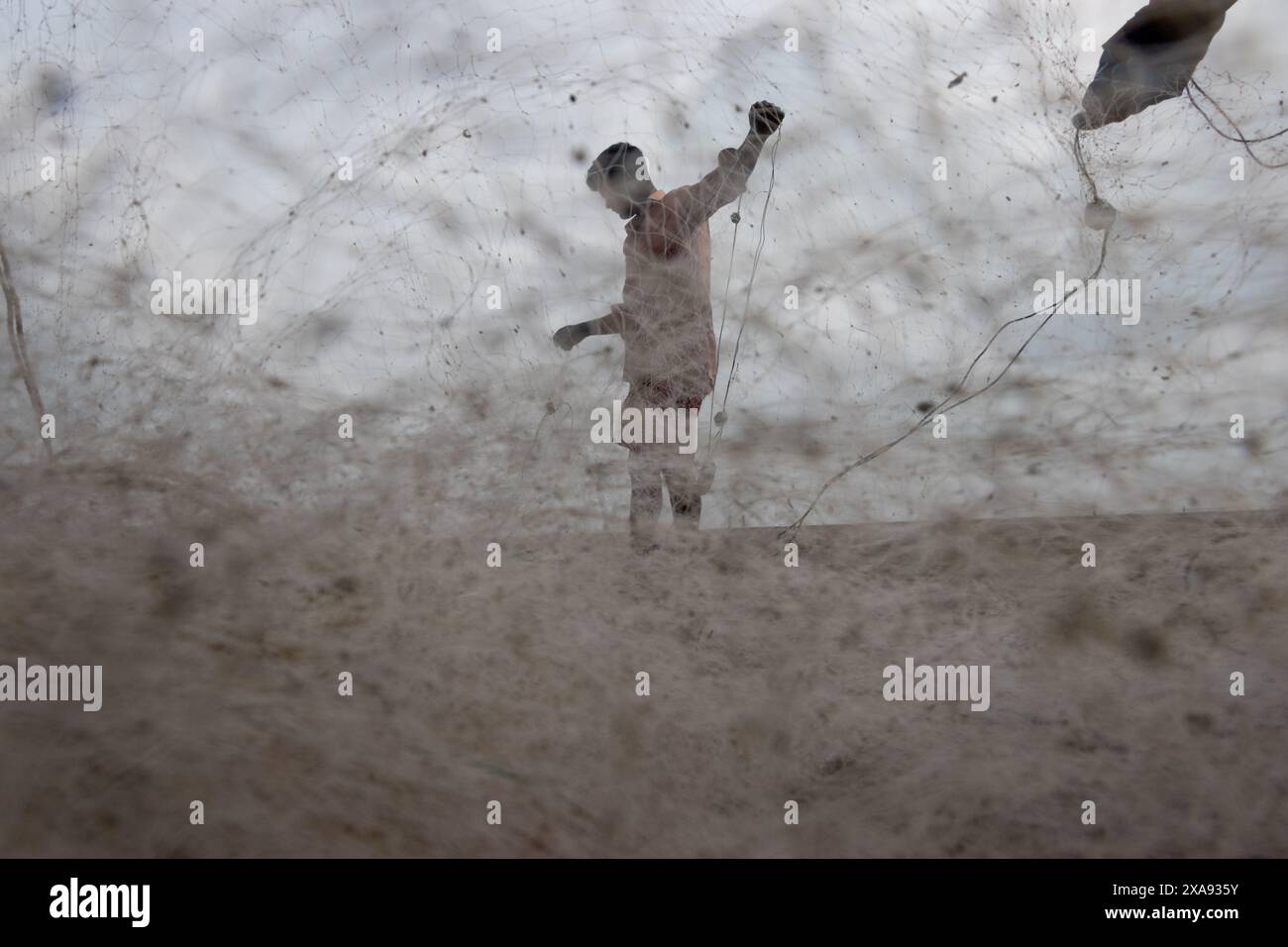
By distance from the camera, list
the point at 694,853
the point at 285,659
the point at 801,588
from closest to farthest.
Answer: the point at 694,853, the point at 285,659, the point at 801,588

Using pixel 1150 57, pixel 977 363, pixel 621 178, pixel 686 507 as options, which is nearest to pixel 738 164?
pixel 621 178

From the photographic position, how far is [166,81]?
292 cm

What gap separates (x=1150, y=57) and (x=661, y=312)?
1.70 metres

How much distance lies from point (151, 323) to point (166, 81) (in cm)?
79

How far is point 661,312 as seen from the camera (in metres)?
2.96

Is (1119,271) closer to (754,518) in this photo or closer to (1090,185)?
(1090,185)

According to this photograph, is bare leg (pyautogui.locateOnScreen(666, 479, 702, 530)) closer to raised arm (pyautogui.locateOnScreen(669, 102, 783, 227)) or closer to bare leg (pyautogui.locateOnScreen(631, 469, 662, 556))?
bare leg (pyautogui.locateOnScreen(631, 469, 662, 556))

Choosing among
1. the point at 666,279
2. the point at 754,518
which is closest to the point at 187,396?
the point at 666,279

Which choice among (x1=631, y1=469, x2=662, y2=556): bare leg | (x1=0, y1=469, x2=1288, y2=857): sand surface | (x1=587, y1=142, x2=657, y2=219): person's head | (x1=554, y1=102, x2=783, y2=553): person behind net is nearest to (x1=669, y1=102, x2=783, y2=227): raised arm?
(x1=554, y1=102, x2=783, y2=553): person behind net

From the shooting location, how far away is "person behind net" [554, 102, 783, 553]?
9.58 feet

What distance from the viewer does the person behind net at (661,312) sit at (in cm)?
292

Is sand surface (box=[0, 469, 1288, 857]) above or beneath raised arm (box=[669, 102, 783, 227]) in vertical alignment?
beneath

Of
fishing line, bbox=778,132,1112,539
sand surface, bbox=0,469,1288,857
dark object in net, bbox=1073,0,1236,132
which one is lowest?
sand surface, bbox=0,469,1288,857

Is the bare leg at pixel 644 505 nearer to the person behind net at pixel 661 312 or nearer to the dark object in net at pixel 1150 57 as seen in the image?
the person behind net at pixel 661 312
